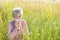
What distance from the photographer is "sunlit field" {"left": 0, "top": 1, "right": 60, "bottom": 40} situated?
355 cm

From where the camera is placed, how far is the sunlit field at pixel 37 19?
355 cm

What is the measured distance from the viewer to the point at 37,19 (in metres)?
3.93

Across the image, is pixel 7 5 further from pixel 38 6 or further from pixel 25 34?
pixel 25 34

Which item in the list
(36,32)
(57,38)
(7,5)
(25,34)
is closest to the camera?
(25,34)

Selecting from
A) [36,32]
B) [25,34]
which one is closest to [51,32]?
[36,32]

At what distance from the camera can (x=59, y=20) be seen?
419cm

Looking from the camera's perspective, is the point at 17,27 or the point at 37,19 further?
the point at 37,19

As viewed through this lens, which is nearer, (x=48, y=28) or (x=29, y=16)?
(x=48, y=28)

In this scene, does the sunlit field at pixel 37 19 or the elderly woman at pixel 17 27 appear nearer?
the elderly woman at pixel 17 27

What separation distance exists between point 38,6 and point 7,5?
0.62 metres

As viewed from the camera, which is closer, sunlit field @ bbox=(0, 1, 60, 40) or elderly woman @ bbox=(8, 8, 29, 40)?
elderly woman @ bbox=(8, 8, 29, 40)

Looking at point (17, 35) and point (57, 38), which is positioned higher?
point (17, 35)

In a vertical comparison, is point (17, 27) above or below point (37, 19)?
above

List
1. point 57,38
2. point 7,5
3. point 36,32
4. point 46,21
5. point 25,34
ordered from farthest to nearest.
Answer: point 7,5, point 46,21, point 57,38, point 36,32, point 25,34
